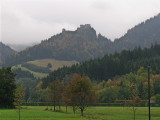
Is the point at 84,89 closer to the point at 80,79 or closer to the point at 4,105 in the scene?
the point at 80,79

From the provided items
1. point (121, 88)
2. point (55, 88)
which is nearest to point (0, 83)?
point (55, 88)

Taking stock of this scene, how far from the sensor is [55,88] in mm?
121000

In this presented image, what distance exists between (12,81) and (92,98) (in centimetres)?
3649

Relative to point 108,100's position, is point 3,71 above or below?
above

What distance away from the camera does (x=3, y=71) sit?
119375 millimetres

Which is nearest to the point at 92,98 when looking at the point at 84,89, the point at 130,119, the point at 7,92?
the point at 84,89

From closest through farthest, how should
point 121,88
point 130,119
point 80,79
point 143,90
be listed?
1. point 130,119
2. point 80,79
3. point 143,90
4. point 121,88

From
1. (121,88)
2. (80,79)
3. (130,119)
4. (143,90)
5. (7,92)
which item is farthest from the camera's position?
(121,88)

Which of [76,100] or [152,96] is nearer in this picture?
[76,100]

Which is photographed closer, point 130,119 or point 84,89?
point 130,119

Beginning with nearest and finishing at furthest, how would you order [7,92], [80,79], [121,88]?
[80,79]
[7,92]
[121,88]

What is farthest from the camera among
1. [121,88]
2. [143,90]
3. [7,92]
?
[121,88]

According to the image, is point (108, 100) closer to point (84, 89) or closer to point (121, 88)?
point (121, 88)

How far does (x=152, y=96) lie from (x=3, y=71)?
99.2m
